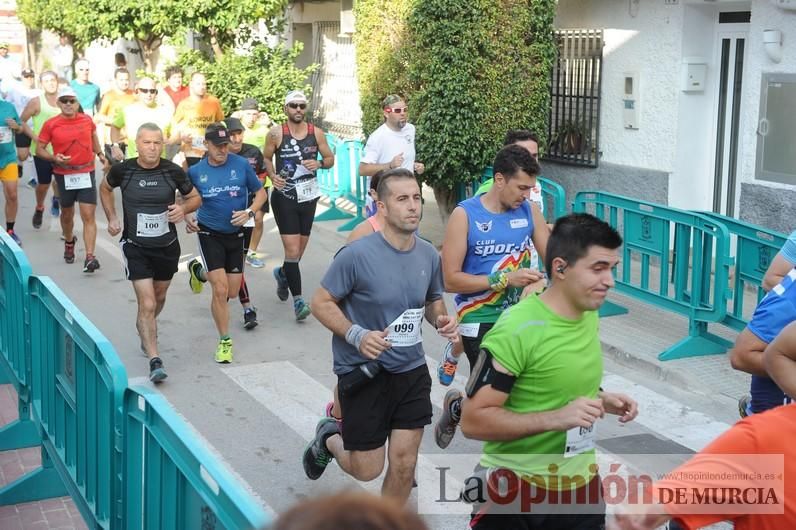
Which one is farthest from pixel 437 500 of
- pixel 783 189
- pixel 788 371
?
pixel 783 189

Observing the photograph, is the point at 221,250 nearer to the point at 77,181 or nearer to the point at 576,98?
the point at 77,181

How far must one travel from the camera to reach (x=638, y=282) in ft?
32.0

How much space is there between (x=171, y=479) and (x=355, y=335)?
6.02 ft

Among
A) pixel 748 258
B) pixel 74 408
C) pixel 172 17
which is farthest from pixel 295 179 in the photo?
pixel 172 17

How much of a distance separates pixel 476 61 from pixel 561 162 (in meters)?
2.19

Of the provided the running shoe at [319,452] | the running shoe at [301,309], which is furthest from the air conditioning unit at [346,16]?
the running shoe at [319,452]

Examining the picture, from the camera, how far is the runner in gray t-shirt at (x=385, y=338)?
5539 mm

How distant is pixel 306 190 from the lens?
34.7 ft

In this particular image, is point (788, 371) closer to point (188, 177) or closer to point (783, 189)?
point (188, 177)

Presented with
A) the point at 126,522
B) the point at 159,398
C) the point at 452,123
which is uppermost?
the point at 452,123

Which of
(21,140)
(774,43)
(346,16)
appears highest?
(346,16)

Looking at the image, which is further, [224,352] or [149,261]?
[224,352]

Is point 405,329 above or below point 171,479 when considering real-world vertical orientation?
above

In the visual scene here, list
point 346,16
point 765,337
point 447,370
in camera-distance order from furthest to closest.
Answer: point 346,16 → point 447,370 → point 765,337
